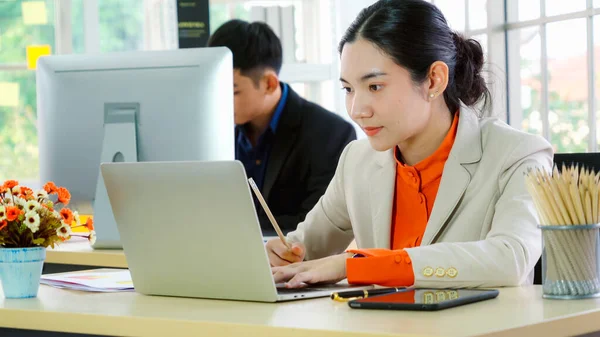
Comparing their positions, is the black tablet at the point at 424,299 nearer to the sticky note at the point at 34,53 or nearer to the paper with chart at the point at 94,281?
the paper with chart at the point at 94,281

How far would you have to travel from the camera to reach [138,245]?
165 cm

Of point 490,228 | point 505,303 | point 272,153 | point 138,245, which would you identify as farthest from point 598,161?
point 272,153

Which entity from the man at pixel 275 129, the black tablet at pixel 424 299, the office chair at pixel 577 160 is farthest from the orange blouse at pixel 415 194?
A: the man at pixel 275 129

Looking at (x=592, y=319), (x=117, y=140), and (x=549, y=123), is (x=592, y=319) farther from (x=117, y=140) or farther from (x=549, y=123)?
(x=549, y=123)

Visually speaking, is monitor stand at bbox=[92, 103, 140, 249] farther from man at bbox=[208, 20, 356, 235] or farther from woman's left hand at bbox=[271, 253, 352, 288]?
man at bbox=[208, 20, 356, 235]

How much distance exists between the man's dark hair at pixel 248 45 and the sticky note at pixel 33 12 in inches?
74.2

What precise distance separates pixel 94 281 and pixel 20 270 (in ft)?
0.64

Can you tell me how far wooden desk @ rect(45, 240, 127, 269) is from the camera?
232cm

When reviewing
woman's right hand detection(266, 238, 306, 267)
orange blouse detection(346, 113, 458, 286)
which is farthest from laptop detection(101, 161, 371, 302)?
orange blouse detection(346, 113, 458, 286)

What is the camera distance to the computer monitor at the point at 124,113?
2.32 meters

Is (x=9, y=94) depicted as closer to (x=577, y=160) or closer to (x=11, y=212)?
(x=11, y=212)

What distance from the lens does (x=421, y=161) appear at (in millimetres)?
2059

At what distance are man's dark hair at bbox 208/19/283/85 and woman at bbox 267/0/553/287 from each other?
133cm

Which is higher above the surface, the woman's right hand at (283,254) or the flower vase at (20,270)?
the flower vase at (20,270)
